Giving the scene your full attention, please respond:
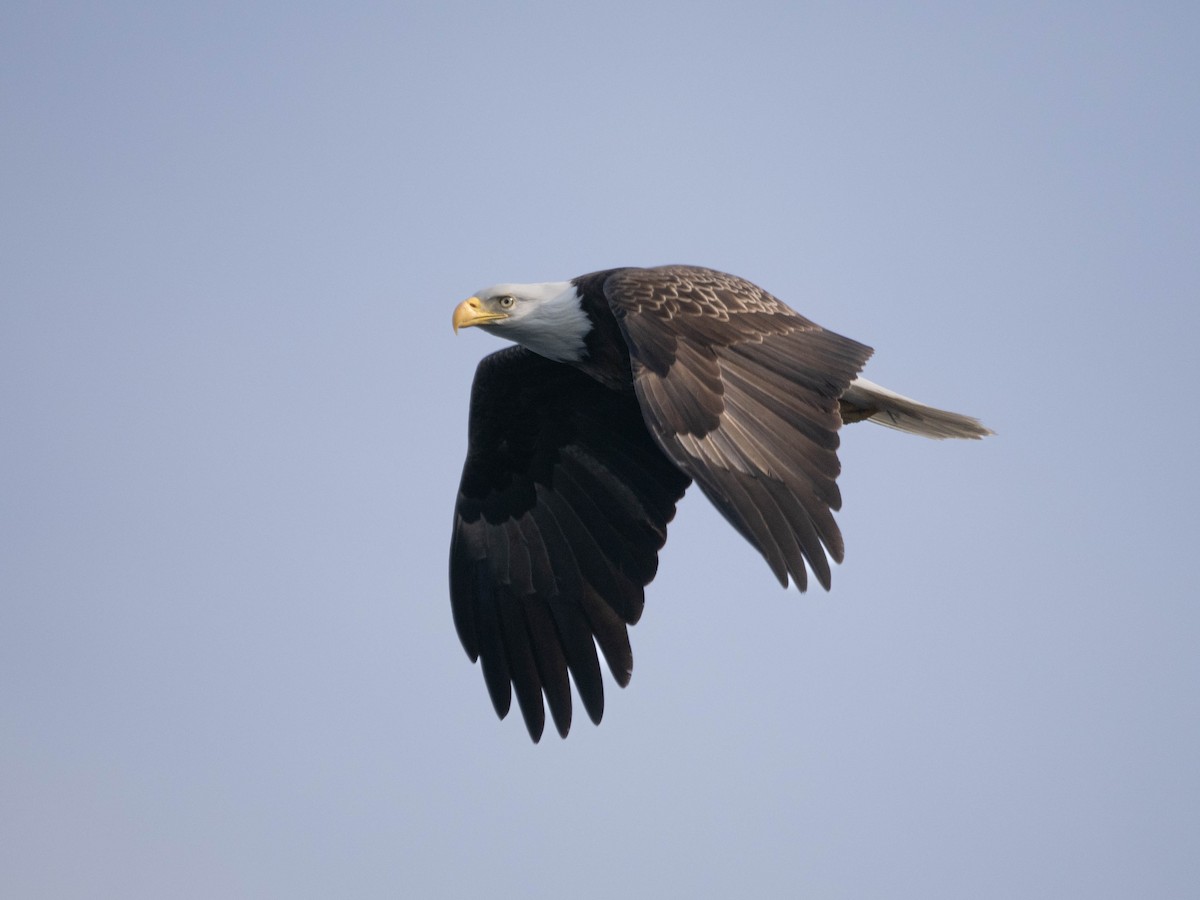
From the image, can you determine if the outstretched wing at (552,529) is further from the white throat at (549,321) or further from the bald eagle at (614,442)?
the white throat at (549,321)

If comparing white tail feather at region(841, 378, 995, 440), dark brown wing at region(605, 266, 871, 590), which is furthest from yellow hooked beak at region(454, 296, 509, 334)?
white tail feather at region(841, 378, 995, 440)

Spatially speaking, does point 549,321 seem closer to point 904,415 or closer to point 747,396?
point 747,396

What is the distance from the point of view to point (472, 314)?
800 centimetres

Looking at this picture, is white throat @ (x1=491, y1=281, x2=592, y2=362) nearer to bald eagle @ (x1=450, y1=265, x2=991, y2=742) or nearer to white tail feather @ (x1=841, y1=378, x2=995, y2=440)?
bald eagle @ (x1=450, y1=265, x2=991, y2=742)

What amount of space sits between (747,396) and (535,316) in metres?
1.49

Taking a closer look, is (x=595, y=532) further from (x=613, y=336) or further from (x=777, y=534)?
(x=777, y=534)

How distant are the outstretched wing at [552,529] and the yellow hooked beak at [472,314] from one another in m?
0.79

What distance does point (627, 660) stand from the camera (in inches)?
343

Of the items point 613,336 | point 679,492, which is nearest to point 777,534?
point 613,336

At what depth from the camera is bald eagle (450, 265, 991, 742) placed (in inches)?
263

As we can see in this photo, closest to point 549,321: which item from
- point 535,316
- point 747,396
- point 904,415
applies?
point 535,316

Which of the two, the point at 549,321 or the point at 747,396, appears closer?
the point at 747,396

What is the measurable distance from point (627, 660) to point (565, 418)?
143 centimetres

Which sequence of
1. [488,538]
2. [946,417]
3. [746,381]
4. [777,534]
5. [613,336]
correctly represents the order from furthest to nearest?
[488,538] < [946,417] < [613,336] < [746,381] < [777,534]
